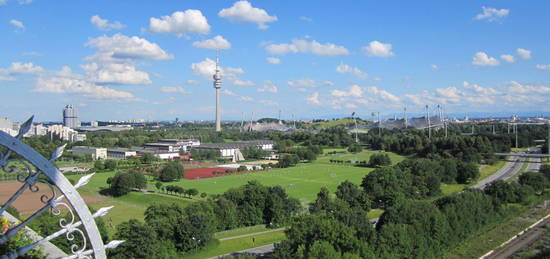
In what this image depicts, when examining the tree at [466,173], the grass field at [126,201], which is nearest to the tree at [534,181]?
the tree at [466,173]

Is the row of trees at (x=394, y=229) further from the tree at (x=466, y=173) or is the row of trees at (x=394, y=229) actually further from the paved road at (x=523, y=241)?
the tree at (x=466, y=173)

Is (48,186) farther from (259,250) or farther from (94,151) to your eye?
(94,151)

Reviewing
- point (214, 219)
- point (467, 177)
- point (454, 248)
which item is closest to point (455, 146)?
point (467, 177)

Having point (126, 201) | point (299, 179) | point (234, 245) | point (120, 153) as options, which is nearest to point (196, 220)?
point (234, 245)

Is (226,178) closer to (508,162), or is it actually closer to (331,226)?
(331,226)

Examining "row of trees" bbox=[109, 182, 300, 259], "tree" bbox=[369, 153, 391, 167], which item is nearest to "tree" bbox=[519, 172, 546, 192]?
"row of trees" bbox=[109, 182, 300, 259]
